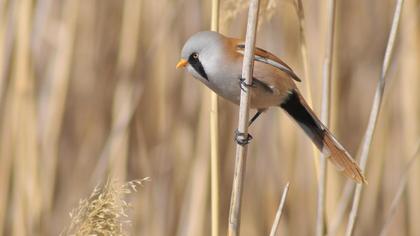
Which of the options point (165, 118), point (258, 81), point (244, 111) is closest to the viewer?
point (244, 111)

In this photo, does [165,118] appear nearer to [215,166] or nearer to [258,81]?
[258,81]

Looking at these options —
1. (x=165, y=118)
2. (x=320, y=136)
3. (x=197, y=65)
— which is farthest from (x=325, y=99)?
(x=165, y=118)

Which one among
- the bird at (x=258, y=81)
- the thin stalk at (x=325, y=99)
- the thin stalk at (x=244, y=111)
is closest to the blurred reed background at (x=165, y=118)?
the bird at (x=258, y=81)

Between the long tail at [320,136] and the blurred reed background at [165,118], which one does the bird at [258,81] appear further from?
the blurred reed background at [165,118]

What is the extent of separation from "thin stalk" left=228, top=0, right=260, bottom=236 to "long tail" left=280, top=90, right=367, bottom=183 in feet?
0.95

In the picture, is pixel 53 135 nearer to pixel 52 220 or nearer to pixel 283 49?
pixel 52 220

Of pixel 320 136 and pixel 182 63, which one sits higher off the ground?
pixel 182 63

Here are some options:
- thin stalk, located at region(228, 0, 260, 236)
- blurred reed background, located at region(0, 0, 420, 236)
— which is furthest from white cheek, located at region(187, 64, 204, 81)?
blurred reed background, located at region(0, 0, 420, 236)

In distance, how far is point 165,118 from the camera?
2197 mm

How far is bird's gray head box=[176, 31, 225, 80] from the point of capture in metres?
1.38

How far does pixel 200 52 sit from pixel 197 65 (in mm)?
27

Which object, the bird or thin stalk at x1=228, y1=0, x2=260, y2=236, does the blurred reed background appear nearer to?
the bird

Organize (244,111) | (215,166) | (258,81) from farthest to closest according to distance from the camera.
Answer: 1. (258,81)
2. (215,166)
3. (244,111)

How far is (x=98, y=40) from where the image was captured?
227 centimetres
